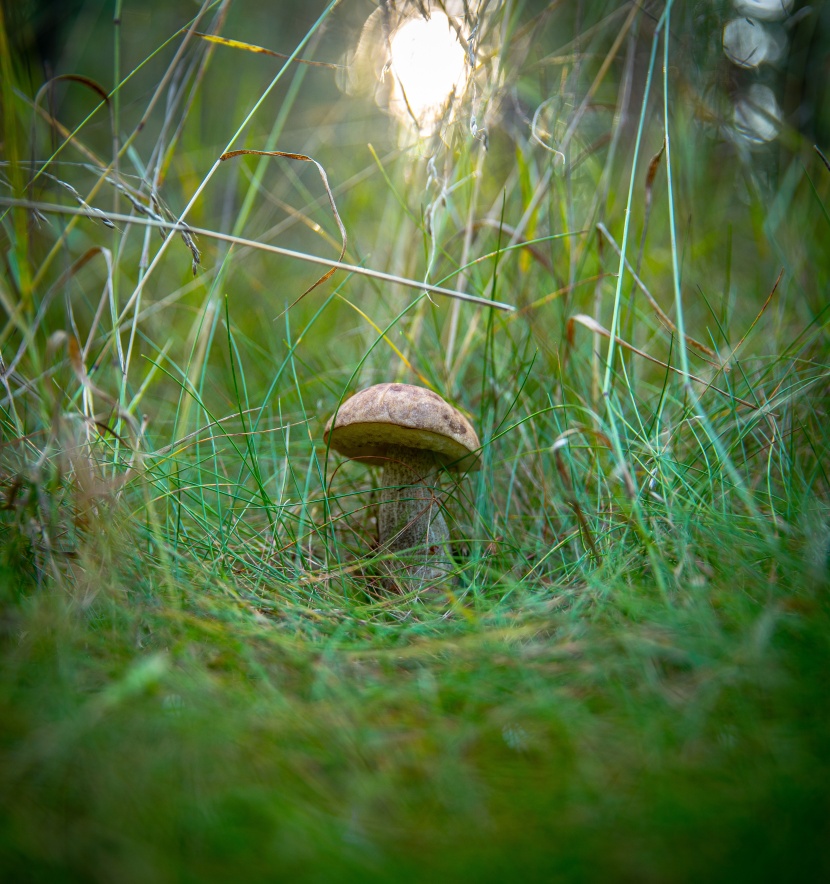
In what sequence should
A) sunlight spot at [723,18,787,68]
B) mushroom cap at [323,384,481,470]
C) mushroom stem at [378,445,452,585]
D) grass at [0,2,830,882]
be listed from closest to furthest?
grass at [0,2,830,882]
mushroom cap at [323,384,481,470]
mushroom stem at [378,445,452,585]
sunlight spot at [723,18,787,68]

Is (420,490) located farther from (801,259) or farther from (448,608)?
(801,259)

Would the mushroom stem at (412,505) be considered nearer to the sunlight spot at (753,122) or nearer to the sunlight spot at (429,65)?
the sunlight spot at (429,65)

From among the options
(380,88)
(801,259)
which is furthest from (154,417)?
(801,259)

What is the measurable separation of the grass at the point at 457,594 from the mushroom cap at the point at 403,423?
0.11m

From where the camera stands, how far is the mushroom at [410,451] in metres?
1.37

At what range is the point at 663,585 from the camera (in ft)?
3.26

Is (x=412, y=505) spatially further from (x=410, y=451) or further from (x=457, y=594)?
(x=457, y=594)

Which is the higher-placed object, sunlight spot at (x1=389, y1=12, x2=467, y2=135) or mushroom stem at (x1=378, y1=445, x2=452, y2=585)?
sunlight spot at (x1=389, y1=12, x2=467, y2=135)

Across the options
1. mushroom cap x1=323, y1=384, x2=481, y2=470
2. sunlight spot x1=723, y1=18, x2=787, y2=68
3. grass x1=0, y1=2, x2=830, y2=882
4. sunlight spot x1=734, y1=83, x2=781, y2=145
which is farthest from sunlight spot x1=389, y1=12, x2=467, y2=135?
sunlight spot x1=734, y1=83, x2=781, y2=145

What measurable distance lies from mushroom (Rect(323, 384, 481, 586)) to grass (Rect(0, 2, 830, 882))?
84 millimetres

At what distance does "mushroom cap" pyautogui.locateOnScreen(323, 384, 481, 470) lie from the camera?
53.3 inches

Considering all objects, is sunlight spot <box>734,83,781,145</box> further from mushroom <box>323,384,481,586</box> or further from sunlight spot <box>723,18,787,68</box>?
mushroom <box>323,384,481,586</box>

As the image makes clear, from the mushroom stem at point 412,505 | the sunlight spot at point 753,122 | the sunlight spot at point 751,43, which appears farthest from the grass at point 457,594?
the sunlight spot at point 751,43

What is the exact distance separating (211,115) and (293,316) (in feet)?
5.77
